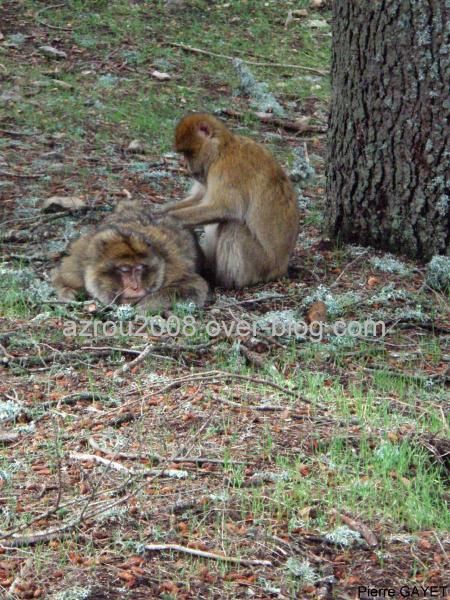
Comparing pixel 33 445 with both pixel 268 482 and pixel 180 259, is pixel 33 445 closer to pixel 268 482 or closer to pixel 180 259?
pixel 268 482

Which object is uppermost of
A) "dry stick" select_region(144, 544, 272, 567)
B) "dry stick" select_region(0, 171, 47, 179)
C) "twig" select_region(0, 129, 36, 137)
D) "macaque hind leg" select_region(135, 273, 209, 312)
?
"dry stick" select_region(144, 544, 272, 567)

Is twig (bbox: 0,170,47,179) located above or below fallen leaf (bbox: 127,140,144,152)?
below

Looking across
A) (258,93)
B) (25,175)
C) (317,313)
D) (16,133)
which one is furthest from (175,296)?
(258,93)

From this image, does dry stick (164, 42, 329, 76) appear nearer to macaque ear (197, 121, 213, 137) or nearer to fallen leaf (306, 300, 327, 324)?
macaque ear (197, 121, 213, 137)

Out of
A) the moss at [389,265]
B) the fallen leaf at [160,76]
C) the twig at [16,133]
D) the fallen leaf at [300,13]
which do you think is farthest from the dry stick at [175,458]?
the fallen leaf at [300,13]

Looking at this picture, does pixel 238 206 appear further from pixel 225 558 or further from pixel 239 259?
pixel 225 558

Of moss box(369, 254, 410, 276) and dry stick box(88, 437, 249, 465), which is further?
moss box(369, 254, 410, 276)

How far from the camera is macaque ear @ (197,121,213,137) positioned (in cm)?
826

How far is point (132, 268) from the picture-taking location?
759cm

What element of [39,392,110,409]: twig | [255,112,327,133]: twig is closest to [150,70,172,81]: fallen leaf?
[255,112,327,133]: twig

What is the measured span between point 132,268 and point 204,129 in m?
1.28

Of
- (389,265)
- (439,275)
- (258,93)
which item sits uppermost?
(439,275)

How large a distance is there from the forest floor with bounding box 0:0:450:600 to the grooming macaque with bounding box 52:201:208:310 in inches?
7.7

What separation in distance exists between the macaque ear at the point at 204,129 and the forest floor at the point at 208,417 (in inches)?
45.1
